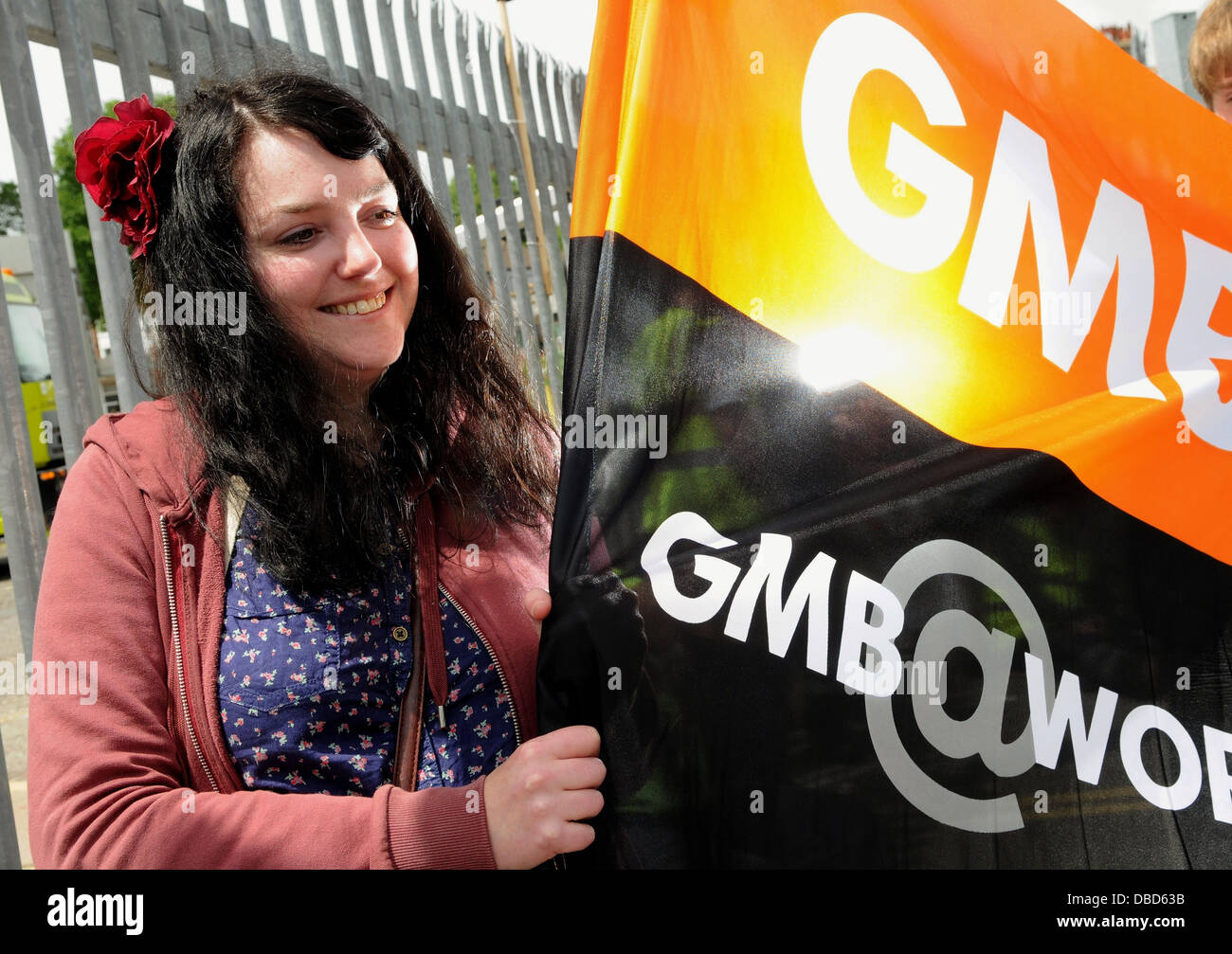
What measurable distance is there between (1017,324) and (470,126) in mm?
3060

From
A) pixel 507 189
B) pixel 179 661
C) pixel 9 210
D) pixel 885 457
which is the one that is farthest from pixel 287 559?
pixel 9 210

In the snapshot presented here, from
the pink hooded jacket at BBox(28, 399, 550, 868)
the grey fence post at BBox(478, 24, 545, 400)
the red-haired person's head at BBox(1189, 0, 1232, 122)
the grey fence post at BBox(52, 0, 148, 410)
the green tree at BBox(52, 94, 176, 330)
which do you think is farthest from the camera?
the green tree at BBox(52, 94, 176, 330)

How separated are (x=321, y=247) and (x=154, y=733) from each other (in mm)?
698

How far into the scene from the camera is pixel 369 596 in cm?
149

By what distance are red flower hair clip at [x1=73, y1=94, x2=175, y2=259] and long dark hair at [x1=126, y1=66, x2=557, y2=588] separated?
0.02 meters

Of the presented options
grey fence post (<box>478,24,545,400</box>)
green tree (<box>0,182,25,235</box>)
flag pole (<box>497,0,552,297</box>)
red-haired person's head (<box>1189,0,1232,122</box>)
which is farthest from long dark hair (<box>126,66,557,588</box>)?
green tree (<box>0,182,25,235</box>)

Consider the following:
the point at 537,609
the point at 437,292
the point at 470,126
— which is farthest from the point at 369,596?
the point at 470,126

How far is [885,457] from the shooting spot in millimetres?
1536

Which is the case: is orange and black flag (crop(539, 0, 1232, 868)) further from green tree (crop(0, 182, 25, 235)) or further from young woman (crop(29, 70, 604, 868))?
green tree (crop(0, 182, 25, 235))

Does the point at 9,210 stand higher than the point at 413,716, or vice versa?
the point at 9,210

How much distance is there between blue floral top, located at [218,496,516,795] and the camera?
1377 millimetres

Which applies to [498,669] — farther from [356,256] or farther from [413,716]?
[356,256]
